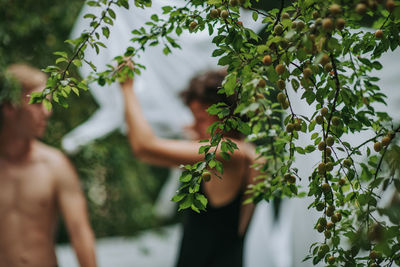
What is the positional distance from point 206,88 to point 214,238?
51 centimetres

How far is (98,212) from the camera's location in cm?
228

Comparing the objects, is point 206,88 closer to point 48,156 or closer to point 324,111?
point 48,156

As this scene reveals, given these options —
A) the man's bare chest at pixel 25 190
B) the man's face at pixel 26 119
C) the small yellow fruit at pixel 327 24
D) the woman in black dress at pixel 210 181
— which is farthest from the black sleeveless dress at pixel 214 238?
the small yellow fruit at pixel 327 24

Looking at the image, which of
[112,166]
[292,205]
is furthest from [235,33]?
[112,166]

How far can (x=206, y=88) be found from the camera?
53.4 inches

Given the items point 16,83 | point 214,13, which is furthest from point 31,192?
point 214,13

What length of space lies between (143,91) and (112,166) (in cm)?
65

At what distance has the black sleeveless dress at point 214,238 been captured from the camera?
141cm

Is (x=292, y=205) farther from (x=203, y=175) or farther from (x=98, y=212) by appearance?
(x=203, y=175)

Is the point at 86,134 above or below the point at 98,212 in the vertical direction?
above

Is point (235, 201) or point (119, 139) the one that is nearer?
point (235, 201)

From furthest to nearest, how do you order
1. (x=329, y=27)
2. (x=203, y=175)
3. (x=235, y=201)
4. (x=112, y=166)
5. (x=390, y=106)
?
1. (x=112, y=166)
2. (x=390, y=106)
3. (x=235, y=201)
4. (x=203, y=175)
5. (x=329, y=27)

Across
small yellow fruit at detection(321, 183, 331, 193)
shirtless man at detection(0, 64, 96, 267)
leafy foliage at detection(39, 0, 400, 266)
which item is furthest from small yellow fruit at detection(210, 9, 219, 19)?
shirtless man at detection(0, 64, 96, 267)

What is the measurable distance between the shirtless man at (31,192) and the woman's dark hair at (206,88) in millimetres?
471
